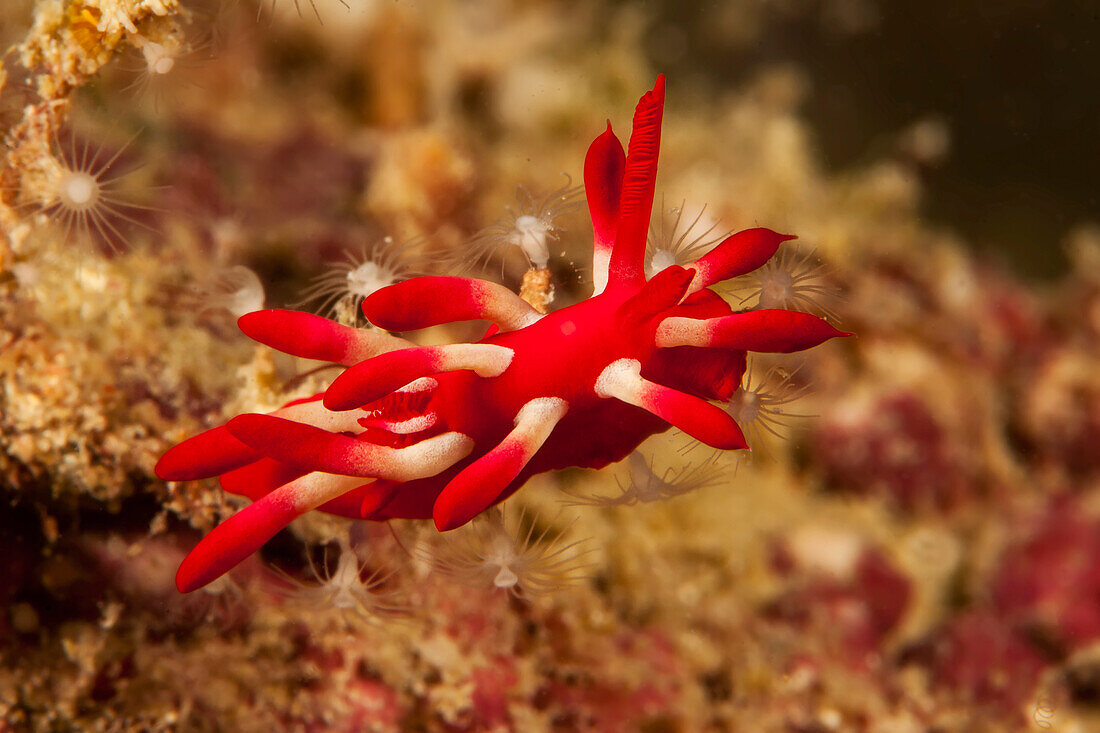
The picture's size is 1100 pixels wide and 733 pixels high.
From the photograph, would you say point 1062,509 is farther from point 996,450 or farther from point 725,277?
point 725,277

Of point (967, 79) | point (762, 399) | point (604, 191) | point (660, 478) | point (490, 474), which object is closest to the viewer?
point (490, 474)

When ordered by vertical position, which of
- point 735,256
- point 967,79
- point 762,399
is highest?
point 735,256

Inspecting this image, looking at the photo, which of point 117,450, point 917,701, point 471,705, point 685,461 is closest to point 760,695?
point 917,701

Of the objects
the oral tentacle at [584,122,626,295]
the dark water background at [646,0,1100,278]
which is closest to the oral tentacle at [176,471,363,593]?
the oral tentacle at [584,122,626,295]

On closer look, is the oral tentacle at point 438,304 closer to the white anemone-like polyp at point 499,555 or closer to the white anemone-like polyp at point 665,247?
the white anemone-like polyp at point 665,247

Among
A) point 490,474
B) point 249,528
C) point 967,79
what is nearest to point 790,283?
point 490,474

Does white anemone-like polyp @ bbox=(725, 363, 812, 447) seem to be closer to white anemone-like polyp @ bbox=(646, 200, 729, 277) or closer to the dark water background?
white anemone-like polyp @ bbox=(646, 200, 729, 277)

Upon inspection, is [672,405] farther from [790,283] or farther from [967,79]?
[967,79]

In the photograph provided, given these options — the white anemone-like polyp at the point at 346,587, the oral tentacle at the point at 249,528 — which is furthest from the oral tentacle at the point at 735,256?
the white anemone-like polyp at the point at 346,587
